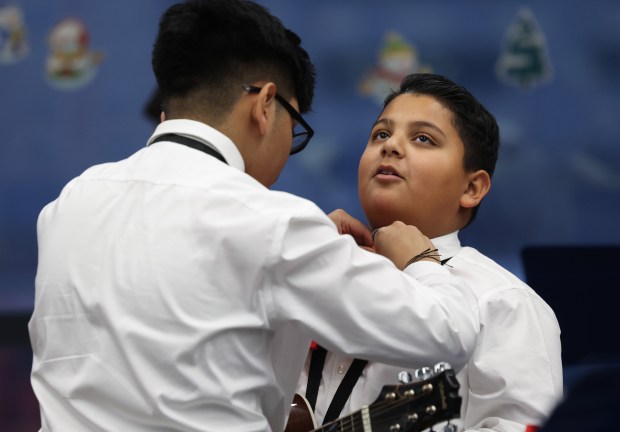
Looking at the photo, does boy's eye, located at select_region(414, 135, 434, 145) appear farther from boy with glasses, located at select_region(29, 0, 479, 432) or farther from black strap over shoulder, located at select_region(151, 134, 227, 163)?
black strap over shoulder, located at select_region(151, 134, 227, 163)

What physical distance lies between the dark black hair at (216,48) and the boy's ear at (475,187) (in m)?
0.67

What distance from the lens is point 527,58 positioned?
4215mm

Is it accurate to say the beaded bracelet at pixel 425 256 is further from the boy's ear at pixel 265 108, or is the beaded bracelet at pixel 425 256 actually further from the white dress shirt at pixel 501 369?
the boy's ear at pixel 265 108

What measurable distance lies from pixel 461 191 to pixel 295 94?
0.55 m

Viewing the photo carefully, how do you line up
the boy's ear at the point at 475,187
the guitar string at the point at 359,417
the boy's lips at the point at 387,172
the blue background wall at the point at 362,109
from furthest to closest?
the blue background wall at the point at 362,109 → the boy's ear at the point at 475,187 → the boy's lips at the point at 387,172 → the guitar string at the point at 359,417

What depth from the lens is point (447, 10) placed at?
4.25 meters

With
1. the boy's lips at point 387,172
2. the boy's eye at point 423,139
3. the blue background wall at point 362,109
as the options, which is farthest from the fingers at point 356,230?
the blue background wall at point 362,109

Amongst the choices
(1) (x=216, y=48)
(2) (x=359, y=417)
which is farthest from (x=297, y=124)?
(2) (x=359, y=417)

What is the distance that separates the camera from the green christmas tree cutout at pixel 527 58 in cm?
421

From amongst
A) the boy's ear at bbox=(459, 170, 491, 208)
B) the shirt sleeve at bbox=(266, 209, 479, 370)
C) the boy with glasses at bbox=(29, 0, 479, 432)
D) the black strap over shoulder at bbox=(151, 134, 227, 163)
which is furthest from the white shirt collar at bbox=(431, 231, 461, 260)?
the black strap over shoulder at bbox=(151, 134, 227, 163)

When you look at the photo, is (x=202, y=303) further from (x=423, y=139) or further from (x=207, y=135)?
(x=423, y=139)

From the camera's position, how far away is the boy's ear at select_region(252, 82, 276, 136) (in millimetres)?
1821

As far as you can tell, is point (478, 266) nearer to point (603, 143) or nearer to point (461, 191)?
point (461, 191)

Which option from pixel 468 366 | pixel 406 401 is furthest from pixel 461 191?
pixel 406 401
